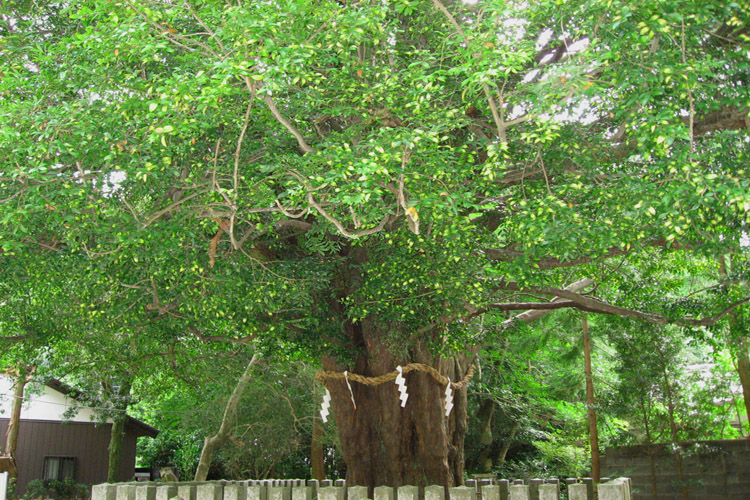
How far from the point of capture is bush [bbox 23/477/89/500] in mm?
18219

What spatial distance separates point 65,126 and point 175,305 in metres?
3.55

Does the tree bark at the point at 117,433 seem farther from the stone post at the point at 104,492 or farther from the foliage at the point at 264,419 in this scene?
the stone post at the point at 104,492

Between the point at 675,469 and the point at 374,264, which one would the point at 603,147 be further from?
the point at 675,469

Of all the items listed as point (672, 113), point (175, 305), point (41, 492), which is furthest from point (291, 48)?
point (41, 492)

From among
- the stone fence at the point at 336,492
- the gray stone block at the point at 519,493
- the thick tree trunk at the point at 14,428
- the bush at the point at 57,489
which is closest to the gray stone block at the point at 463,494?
the stone fence at the point at 336,492

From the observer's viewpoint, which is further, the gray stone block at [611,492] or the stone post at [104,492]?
the stone post at [104,492]

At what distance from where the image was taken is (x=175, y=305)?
9172 mm

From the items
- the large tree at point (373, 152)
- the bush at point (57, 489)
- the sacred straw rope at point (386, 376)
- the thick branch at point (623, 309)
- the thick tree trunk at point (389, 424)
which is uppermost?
the large tree at point (373, 152)

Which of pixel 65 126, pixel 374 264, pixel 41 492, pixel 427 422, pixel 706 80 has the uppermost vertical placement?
pixel 706 80

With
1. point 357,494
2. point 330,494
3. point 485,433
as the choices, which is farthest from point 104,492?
point 485,433

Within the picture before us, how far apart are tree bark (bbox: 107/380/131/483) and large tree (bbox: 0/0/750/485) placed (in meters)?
11.3

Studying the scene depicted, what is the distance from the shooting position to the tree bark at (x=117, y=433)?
760 inches

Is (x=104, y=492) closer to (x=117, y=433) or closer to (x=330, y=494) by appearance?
(x=330, y=494)

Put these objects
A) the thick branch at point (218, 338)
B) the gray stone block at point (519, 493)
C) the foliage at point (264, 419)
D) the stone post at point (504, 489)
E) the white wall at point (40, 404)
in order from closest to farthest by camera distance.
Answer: the gray stone block at point (519, 493) < the stone post at point (504, 489) < the thick branch at point (218, 338) < the foliage at point (264, 419) < the white wall at point (40, 404)
